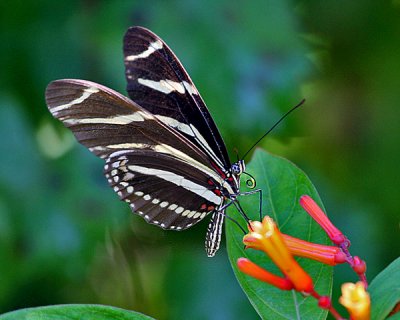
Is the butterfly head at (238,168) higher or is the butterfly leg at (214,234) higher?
the butterfly head at (238,168)

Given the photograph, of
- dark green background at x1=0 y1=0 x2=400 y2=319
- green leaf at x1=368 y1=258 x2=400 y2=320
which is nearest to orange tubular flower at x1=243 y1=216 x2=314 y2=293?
green leaf at x1=368 y1=258 x2=400 y2=320

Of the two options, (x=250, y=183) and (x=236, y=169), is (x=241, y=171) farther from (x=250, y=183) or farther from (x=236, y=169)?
(x=250, y=183)

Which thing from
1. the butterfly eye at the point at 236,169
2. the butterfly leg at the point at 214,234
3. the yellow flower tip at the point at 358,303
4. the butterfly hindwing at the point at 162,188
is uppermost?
the yellow flower tip at the point at 358,303

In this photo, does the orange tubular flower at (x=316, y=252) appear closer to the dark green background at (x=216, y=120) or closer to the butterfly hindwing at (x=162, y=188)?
the butterfly hindwing at (x=162, y=188)

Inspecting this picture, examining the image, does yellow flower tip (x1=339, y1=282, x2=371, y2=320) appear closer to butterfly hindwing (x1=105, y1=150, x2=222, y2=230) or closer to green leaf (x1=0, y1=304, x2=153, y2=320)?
green leaf (x1=0, y1=304, x2=153, y2=320)

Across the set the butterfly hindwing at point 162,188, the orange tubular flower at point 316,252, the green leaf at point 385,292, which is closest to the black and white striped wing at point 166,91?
the butterfly hindwing at point 162,188

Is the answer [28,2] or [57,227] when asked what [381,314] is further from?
[28,2]

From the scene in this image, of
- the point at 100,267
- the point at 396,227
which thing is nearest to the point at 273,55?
the point at 396,227
